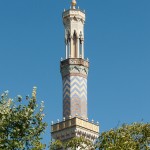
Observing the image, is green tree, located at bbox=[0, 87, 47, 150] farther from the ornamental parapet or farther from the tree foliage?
the ornamental parapet

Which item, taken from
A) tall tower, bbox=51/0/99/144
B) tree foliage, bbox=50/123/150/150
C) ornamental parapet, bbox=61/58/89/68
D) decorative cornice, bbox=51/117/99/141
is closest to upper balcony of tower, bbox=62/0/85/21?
tall tower, bbox=51/0/99/144

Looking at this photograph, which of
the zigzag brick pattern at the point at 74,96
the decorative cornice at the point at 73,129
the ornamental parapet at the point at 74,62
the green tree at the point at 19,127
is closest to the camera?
the green tree at the point at 19,127

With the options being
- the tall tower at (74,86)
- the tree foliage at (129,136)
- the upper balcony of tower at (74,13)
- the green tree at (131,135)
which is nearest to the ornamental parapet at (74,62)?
the tall tower at (74,86)

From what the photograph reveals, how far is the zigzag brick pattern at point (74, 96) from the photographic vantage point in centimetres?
5922

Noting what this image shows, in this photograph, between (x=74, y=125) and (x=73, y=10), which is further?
(x=73, y=10)

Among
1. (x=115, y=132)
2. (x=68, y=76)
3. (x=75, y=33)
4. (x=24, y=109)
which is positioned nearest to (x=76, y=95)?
(x=68, y=76)

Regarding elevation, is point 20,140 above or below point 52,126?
below

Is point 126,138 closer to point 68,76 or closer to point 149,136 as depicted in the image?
point 149,136

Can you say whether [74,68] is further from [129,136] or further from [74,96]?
[129,136]

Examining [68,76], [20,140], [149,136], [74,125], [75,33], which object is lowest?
[20,140]

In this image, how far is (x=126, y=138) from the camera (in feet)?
88.2

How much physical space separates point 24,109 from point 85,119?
36.3 m

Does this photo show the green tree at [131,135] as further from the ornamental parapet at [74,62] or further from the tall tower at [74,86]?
the ornamental parapet at [74,62]

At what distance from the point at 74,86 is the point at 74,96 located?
3.60ft
